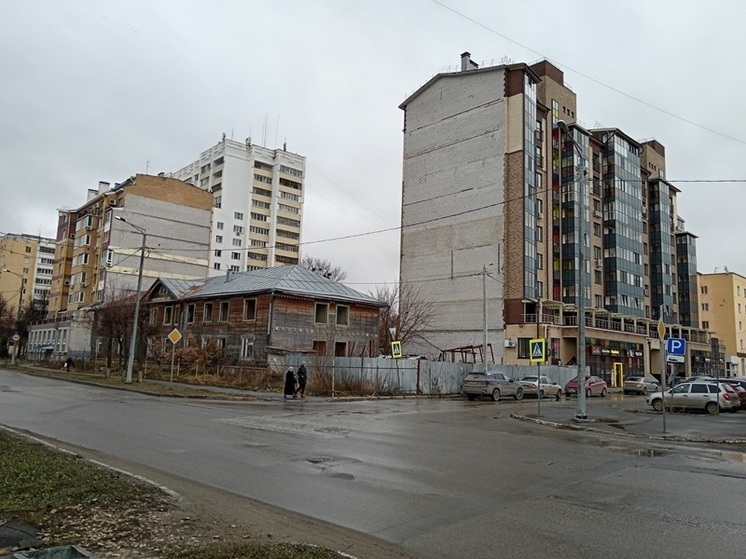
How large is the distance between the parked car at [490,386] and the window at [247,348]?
48.7 ft

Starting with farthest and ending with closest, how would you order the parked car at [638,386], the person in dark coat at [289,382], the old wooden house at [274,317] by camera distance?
the parked car at [638,386] → the old wooden house at [274,317] → the person in dark coat at [289,382]

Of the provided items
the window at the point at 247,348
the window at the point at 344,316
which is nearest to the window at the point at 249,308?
the window at the point at 247,348

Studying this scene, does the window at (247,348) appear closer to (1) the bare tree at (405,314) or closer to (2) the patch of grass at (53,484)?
(1) the bare tree at (405,314)

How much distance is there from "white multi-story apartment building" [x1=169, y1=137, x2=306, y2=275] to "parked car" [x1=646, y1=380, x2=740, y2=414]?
248ft

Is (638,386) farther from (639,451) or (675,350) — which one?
(639,451)

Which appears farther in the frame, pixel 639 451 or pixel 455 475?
pixel 639 451

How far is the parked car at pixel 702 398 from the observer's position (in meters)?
26.3

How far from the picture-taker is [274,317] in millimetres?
38375

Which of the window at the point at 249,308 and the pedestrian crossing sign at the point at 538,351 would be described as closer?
the pedestrian crossing sign at the point at 538,351

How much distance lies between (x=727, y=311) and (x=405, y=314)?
71003 mm

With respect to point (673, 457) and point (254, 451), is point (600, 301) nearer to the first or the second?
point (673, 457)

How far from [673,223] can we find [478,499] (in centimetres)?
9214

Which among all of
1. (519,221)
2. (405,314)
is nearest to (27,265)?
(405,314)

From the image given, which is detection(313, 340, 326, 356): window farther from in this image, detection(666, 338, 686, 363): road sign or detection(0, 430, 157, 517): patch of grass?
detection(0, 430, 157, 517): patch of grass
